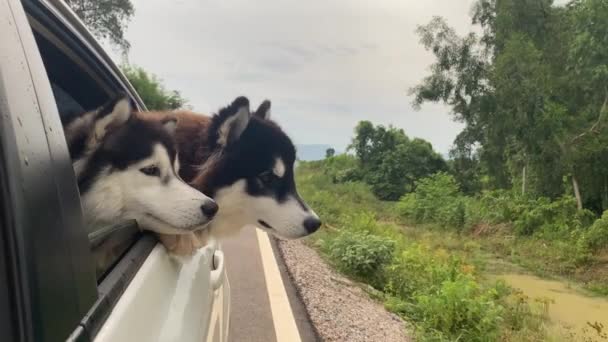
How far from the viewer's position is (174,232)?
1.92 m

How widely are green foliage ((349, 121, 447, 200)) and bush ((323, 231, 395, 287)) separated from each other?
67.9 ft

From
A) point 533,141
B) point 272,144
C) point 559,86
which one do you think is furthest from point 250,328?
point 559,86

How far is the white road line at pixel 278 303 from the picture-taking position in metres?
4.98

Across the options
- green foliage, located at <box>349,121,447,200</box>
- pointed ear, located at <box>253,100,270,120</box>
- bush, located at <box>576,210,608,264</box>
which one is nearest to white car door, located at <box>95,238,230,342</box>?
pointed ear, located at <box>253,100,270,120</box>

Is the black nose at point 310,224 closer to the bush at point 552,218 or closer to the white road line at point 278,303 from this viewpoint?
the white road line at point 278,303

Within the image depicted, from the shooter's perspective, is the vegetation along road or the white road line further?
the vegetation along road

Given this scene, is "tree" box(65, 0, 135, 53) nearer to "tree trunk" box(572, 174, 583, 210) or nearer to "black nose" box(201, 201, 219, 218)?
"black nose" box(201, 201, 219, 218)

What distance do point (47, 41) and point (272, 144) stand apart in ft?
3.20

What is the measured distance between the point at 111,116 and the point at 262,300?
4.53 m

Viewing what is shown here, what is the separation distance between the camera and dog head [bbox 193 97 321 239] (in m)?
2.38

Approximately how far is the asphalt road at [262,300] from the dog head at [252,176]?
123 centimetres

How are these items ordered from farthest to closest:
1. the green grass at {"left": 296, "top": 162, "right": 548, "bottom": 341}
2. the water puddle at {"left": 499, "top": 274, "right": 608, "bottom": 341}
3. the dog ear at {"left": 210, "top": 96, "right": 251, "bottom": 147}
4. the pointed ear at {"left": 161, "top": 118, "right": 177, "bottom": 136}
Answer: the water puddle at {"left": 499, "top": 274, "right": 608, "bottom": 341}, the green grass at {"left": 296, "top": 162, "right": 548, "bottom": 341}, the dog ear at {"left": 210, "top": 96, "right": 251, "bottom": 147}, the pointed ear at {"left": 161, "top": 118, "right": 177, "bottom": 136}

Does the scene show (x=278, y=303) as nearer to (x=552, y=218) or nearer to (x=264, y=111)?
(x=264, y=111)

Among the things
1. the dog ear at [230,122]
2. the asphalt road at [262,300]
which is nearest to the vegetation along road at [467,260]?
the asphalt road at [262,300]
